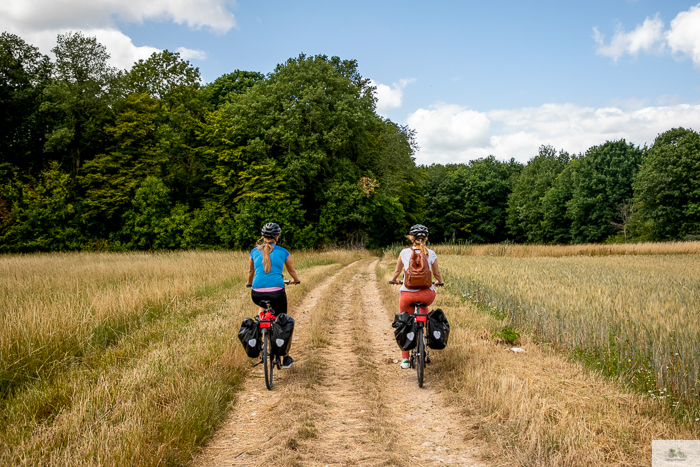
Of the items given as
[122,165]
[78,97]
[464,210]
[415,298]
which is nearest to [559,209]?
[464,210]

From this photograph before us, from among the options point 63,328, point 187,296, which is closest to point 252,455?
point 63,328

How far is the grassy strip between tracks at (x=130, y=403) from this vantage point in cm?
376

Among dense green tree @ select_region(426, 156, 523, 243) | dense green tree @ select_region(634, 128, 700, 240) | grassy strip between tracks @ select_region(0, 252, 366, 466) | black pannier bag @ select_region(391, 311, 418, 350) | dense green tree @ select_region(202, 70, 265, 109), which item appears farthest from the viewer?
dense green tree @ select_region(426, 156, 523, 243)

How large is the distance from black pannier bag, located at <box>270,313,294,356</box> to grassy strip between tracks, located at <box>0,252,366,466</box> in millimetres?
752

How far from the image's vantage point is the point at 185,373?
566 cm

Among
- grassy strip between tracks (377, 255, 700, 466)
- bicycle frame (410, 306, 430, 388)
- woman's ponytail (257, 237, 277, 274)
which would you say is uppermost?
woman's ponytail (257, 237, 277, 274)

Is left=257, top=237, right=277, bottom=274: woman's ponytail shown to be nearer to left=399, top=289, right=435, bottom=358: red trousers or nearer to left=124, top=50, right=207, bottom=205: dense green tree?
left=399, top=289, right=435, bottom=358: red trousers

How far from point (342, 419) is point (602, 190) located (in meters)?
61.7

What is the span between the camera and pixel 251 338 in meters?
5.88

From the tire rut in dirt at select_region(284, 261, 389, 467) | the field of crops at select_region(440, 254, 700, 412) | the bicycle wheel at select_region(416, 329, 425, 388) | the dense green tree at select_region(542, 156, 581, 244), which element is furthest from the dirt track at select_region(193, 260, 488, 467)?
the dense green tree at select_region(542, 156, 581, 244)

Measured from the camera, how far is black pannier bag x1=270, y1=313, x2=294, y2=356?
19.5 feet

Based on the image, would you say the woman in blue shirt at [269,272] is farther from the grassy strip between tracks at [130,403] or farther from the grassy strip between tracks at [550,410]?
the grassy strip between tracks at [550,410]

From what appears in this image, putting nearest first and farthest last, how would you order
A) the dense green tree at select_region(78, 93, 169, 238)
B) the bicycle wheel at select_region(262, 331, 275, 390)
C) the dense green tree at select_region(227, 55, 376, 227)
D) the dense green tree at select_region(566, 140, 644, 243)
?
the bicycle wheel at select_region(262, 331, 275, 390) → the dense green tree at select_region(227, 55, 376, 227) → the dense green tree at select_region(78, 93, 169, 238) → the dense green tree at select_region(566, 140, 644, 243)

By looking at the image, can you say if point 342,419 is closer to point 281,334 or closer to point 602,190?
point 281,334
